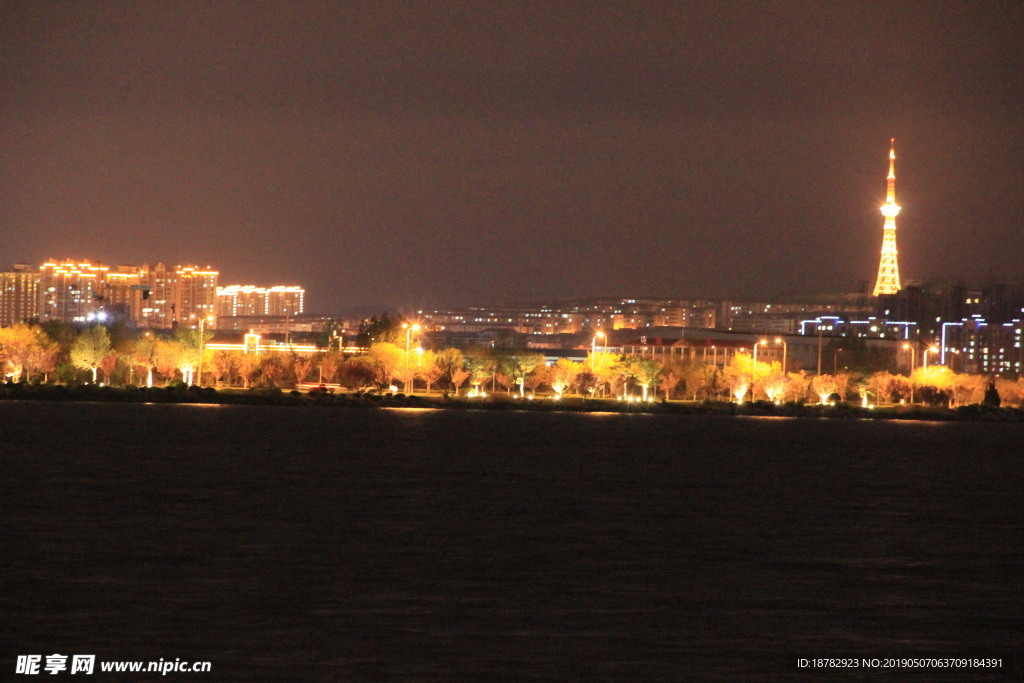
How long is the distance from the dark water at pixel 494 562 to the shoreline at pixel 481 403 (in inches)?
1123

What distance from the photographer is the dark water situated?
10.5 m

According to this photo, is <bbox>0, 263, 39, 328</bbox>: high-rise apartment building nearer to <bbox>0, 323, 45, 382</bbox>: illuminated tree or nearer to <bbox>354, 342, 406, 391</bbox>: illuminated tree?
<bbox>0, 323, 45, 382</bbox>: illuminated tree

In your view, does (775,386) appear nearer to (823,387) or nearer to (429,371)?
(823,387)

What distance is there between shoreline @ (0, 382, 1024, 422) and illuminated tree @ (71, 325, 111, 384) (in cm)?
423

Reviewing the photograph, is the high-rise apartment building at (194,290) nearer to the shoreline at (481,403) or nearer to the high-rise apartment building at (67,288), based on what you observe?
the high-rise apartment building at (67,288)

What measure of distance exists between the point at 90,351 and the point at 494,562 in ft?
181

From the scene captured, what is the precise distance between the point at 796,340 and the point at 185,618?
96488mm

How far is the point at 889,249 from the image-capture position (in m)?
152

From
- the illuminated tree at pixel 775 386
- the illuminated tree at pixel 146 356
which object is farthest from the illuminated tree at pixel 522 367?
the illuminated tree at pixel 146 356

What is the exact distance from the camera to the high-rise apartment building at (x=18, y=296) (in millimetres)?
170000

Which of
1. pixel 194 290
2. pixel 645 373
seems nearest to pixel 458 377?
pixel 645 373

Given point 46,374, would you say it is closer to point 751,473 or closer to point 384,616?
point 751,473

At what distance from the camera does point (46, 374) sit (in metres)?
70.2

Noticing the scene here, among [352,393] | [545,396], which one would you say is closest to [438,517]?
[352,393]
